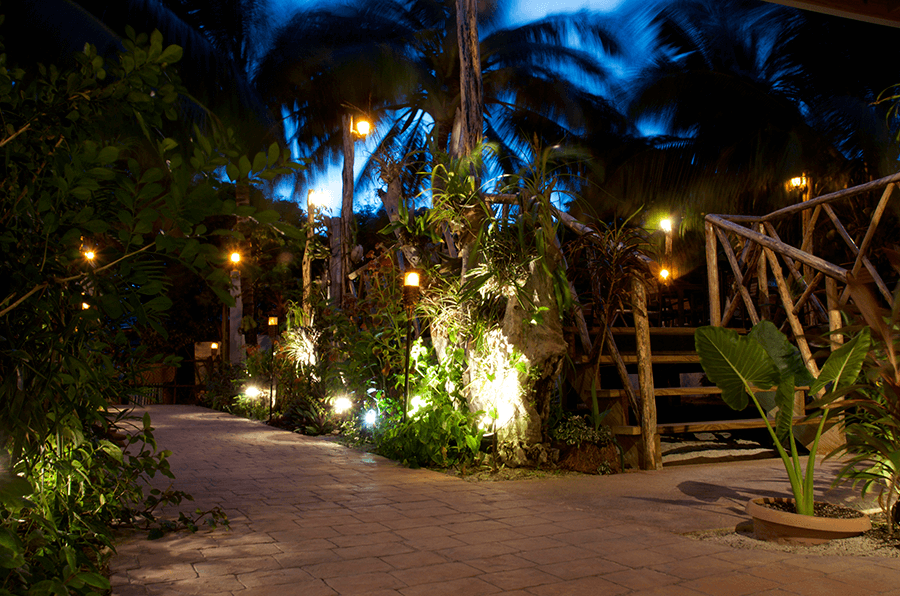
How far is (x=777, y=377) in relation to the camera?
343 cm

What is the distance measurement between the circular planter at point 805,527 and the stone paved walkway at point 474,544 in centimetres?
20

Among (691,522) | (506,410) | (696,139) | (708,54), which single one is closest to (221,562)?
(691,522)

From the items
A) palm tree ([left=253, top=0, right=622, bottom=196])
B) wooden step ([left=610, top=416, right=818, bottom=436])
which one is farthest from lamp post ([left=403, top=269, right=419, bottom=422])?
palm tree ([left=253, top=0, right=622, bottom=196])

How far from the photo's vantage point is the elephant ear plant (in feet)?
10.8

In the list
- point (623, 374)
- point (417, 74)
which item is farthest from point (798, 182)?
point (623, 374)

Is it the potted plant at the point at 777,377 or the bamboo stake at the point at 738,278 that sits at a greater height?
the bamboo stake at the point at 738,278

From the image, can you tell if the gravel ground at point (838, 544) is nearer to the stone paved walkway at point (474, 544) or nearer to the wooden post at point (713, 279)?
the stone paved walkway at point (474, 544)

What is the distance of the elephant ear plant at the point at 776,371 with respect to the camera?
329 cm

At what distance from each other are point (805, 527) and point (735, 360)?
0.89m

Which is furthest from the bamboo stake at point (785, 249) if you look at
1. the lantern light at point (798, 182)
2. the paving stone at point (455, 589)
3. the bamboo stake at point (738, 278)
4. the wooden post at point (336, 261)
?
the lantern light at point (798, 182)

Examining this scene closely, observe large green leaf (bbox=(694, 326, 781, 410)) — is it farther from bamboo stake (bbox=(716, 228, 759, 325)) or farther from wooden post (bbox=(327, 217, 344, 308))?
wooden post (bbox=(327, 217, 344, 308))

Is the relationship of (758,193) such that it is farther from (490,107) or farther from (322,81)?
(322,81)

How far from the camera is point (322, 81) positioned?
1438cm

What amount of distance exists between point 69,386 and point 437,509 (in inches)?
93.3
